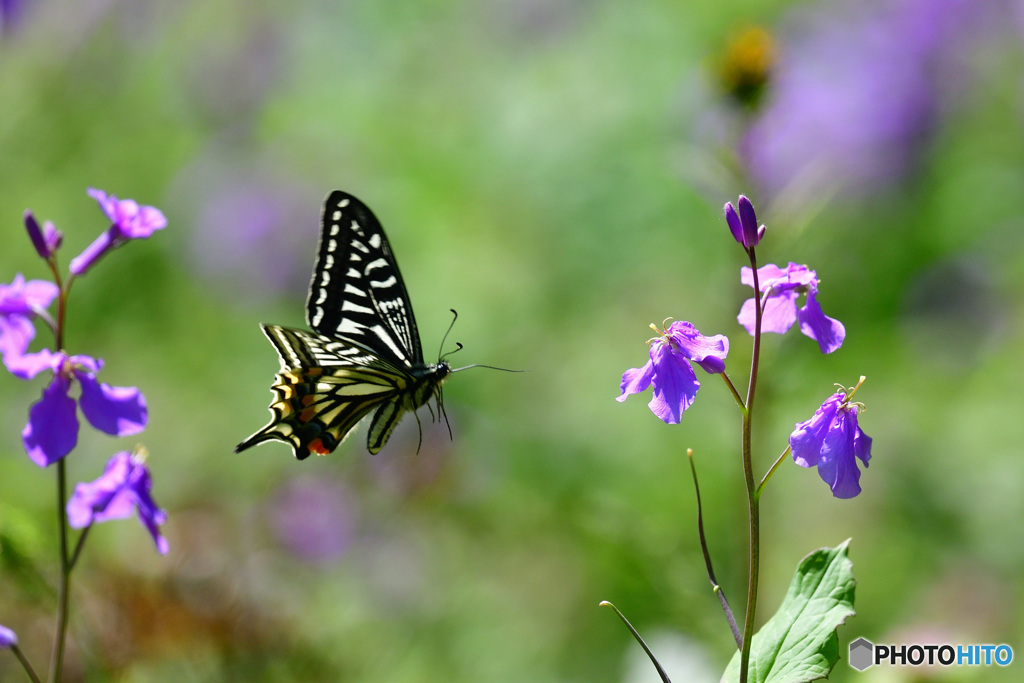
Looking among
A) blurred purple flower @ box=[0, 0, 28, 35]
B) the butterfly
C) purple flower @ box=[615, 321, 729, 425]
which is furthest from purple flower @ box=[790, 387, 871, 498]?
blurred purple flower @ box=[0, 0, 28, 35]

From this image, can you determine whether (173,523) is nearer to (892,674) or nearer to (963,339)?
(892,674)

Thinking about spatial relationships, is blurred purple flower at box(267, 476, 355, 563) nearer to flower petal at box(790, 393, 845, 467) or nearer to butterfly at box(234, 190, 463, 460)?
butterfly at box(234, 190, 463, 460)

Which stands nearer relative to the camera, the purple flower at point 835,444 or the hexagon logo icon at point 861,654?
the purple flower at point 835,444

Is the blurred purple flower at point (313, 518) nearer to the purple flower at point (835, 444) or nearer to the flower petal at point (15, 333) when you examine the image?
the flower petal at point (15, 333)

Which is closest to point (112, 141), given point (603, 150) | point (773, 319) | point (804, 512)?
point (603, 150)

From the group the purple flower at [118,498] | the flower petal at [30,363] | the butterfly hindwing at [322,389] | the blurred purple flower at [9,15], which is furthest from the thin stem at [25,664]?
the blurred purple flower at [9,15]

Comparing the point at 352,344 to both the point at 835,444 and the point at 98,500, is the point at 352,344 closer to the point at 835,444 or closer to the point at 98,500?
the point at 98,500
